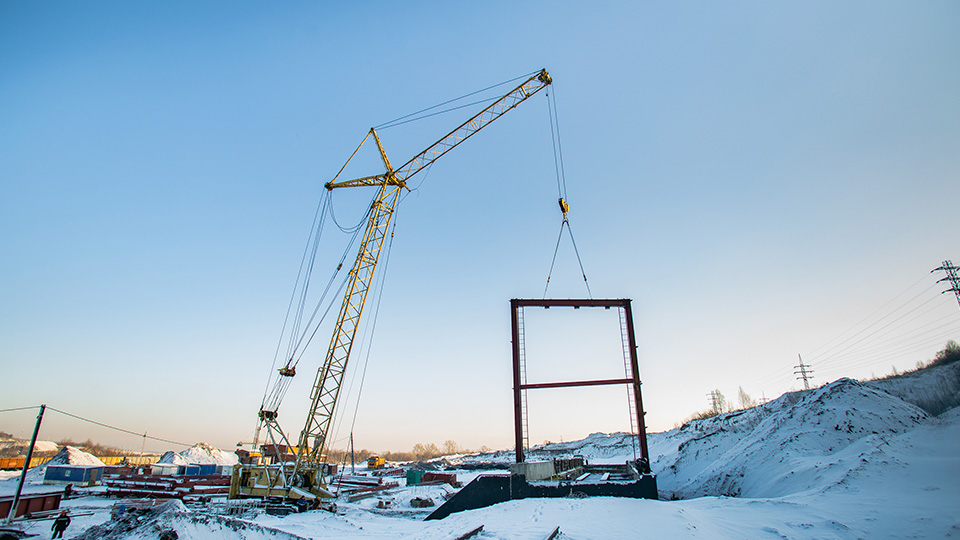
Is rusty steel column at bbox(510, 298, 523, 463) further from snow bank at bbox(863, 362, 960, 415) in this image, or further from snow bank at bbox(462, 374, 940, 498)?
snow bank at bbox(863, 362, 960, 415)

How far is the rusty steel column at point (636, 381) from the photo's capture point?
793 inches

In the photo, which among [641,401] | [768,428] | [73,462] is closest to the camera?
[641,401]

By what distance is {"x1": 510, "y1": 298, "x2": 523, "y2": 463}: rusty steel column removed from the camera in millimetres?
19453

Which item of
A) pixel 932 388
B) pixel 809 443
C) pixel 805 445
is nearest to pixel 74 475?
pixel 805 445

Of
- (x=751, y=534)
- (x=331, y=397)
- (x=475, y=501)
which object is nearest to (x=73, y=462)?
(x=331, y=397)

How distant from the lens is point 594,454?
59219mm

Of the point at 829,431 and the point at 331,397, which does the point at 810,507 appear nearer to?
the point at 829,431

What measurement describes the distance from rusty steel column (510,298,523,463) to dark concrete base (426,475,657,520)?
1.60 meters

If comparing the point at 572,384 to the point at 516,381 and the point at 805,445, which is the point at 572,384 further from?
the point at 805,445

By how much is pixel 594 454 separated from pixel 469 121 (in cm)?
4914

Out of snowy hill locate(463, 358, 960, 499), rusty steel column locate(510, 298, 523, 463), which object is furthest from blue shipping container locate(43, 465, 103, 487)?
A: snowy hill locate(463, 358, 960, 499)

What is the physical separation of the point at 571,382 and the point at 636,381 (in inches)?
128

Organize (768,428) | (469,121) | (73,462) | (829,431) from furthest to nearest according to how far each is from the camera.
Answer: (73,462)
(469,121)
(768,428)
(829,431)

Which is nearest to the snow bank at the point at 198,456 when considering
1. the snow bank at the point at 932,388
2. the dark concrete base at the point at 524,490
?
the dark concrete base at the point at 524,490
